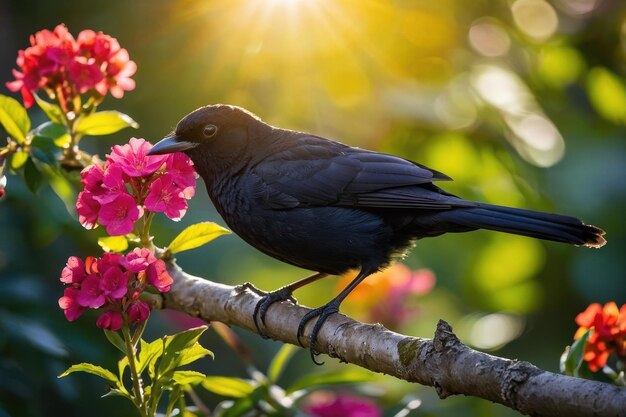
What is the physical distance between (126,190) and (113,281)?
17.0 inches

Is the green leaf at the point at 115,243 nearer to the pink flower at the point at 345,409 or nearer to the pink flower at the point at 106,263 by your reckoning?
the pink flower at the point at 106,263

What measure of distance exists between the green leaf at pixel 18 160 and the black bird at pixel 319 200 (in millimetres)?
630

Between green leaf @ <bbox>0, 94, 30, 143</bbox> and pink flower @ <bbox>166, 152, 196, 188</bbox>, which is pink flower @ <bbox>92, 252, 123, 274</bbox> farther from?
green leaf @ <bbox>0, 94, 30, 143</bbox>

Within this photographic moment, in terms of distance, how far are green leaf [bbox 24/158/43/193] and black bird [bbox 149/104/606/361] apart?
0.61 m

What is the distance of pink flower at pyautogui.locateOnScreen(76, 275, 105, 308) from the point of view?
2725 mm

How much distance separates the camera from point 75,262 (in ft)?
9.15

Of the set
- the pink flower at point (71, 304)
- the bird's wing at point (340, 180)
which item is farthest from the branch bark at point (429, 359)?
the pink flower at point (71, 304)

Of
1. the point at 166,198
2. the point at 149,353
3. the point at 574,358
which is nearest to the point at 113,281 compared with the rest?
the point at 149,353

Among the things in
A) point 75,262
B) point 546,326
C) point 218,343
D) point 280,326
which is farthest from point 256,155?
point 546,326

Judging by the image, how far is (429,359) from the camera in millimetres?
2705

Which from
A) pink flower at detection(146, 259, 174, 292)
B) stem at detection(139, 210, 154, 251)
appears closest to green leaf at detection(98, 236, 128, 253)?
stem at detection(139, 210, 154, 251)

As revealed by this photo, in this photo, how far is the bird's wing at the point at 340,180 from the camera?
423cm

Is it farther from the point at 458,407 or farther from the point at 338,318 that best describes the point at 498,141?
the point at 338,318

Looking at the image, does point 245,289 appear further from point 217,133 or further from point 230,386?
point 217,133
